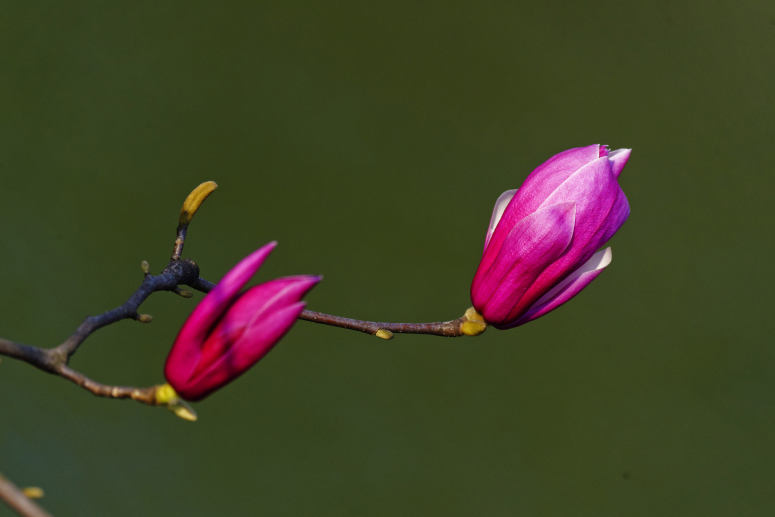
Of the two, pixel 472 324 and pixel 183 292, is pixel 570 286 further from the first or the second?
pixel 183 292

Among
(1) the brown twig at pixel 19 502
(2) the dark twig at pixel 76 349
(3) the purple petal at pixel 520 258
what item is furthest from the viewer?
(3) the purple petal at pixel 520 258

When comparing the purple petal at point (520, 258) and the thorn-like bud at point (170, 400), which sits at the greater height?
the purple petal at point (520, 258)

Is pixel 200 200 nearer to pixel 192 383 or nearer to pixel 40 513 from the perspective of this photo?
pixel 192 383

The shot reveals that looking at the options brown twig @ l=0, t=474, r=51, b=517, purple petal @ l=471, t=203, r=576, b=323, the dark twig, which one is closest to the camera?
brown twig @ l=0, t=474, r=51, b=517

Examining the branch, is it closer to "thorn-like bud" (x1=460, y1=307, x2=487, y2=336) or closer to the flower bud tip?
the flower bud tip

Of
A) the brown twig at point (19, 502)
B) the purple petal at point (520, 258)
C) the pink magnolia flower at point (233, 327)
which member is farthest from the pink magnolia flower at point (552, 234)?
the brown twig at point (19, 502)

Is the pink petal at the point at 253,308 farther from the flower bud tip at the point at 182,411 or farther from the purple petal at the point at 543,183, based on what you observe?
the purple petal at the point at 543,183

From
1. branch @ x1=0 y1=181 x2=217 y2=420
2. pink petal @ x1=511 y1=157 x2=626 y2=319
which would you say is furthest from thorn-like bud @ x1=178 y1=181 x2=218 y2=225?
pink petal @ x1=511 y1=157 x2=626 y2=319

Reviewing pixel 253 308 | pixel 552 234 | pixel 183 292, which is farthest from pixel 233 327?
pixel 552 234
